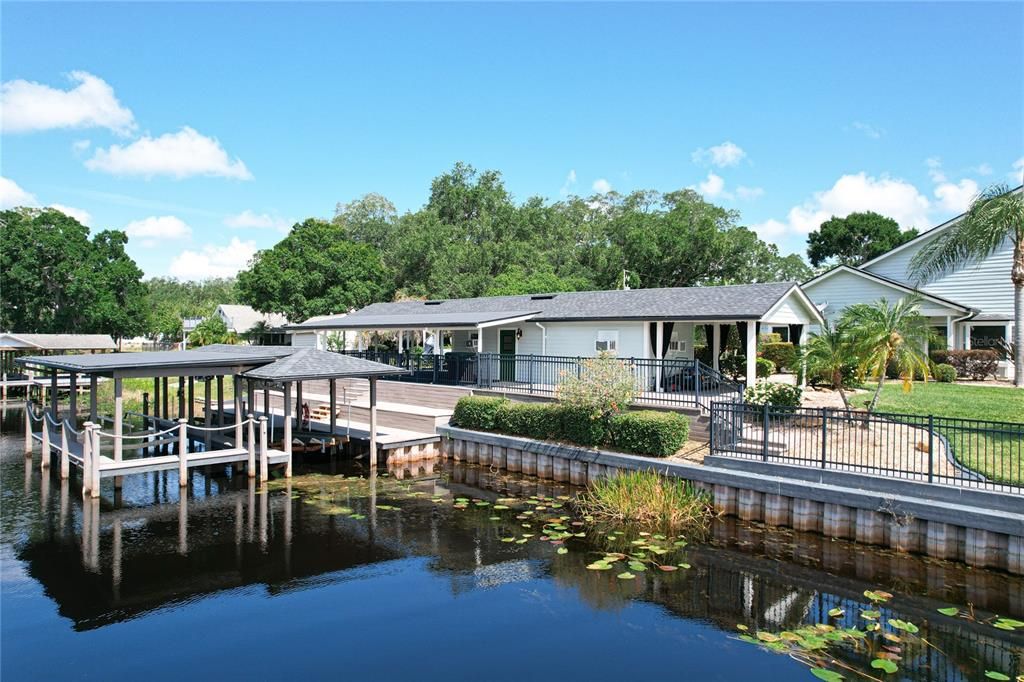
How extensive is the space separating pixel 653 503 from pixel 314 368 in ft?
31.6

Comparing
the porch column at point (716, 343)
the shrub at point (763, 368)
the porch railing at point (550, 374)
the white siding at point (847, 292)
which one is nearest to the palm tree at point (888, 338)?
the porch railing at point (550, 374)

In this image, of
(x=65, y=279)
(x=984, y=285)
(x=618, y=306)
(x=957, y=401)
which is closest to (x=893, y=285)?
(x=984, y=285)

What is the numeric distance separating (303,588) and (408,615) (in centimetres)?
199

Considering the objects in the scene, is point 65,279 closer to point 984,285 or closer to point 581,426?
point 581,426

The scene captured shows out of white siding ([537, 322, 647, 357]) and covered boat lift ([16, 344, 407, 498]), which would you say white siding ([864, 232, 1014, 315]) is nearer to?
white siding ([537, 322, 647, 357])

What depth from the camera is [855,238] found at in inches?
2628

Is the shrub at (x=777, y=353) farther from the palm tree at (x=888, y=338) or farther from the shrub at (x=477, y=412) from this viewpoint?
the shrub at (x=477, y=412)

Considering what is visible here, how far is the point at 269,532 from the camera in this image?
13.2m

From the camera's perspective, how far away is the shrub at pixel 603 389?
16.8 meters

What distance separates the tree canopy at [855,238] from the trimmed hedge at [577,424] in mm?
55150

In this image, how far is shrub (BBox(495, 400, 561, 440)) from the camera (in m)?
18.2

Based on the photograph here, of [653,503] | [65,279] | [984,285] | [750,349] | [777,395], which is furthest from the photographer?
[65,279]

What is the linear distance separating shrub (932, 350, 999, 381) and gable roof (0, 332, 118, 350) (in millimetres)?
43926

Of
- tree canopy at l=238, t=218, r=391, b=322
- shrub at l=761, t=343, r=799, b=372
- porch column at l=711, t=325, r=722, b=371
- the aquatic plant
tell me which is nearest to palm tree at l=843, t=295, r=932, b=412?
the aquatic plant
